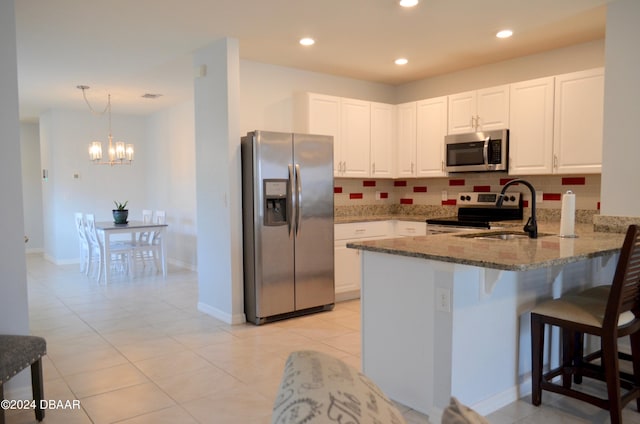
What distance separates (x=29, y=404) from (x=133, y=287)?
3260mm

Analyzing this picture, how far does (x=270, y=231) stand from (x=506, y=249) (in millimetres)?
2218

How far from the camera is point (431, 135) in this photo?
516 centimetres

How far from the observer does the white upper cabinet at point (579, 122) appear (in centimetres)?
383

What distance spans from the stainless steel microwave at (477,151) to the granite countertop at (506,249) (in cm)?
153

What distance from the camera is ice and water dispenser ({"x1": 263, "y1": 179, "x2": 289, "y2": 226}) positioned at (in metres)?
4.09

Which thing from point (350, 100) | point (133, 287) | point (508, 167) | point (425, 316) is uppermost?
point (350, 100)

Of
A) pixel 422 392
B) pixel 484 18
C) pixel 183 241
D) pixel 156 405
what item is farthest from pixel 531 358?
pixel 183 241

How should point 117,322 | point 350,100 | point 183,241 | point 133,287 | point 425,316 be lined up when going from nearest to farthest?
point 425,316
point 117,322
point 350,100
point 133,287
point 183,241

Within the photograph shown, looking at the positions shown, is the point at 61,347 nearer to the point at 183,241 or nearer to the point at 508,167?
the point at 183,241

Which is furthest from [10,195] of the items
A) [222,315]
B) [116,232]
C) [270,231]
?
[116,232]

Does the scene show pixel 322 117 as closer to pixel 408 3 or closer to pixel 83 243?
pixel 408 3

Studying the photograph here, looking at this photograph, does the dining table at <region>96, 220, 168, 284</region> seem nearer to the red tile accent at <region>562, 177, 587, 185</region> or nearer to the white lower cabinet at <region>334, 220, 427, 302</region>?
the white lower cabinet at <region>334, 220, 427, 302</region>

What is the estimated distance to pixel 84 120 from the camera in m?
7.69

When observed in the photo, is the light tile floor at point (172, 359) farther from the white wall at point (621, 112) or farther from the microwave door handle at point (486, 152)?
the microwave door handle at point (486, 152)
